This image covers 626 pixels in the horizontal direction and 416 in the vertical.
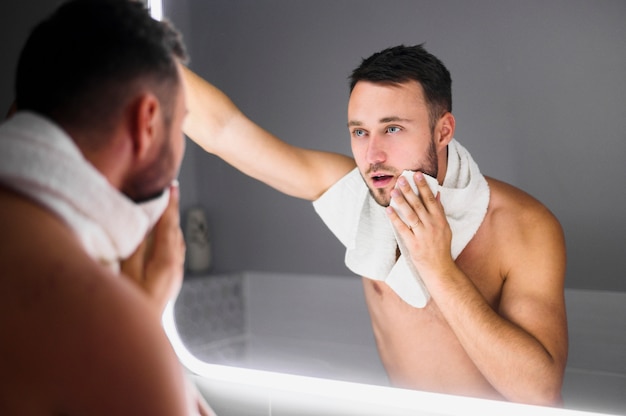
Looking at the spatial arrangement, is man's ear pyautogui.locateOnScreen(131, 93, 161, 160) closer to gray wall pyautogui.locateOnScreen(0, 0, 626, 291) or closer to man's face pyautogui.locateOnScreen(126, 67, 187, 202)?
man's face pyautogui.locateOnScreen(126, 67, 187, 202)

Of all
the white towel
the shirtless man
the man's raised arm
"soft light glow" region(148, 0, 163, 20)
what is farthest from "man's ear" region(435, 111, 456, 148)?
"soft light glow" region(148, 0, 163, 20)

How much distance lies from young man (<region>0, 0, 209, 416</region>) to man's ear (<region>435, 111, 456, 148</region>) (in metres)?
0.43

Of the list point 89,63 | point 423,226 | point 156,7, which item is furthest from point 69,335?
point 156,7

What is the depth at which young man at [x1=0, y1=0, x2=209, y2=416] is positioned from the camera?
1.77 ft

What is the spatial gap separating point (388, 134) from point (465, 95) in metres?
0.13

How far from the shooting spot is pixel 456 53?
993 millimetres

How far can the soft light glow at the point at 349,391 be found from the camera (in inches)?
38.4

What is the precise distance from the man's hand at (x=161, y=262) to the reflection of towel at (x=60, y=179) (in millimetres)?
223

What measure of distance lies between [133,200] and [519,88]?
575mm

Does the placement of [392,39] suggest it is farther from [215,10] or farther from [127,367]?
[127,367]

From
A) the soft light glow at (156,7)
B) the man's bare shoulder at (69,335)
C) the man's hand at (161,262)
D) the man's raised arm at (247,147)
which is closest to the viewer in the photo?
the man's bare shoulder at (69,335)

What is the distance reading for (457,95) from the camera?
3.25ft

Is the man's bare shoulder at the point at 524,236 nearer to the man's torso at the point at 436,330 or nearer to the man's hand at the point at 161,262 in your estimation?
the man's torso at the point at 436,330

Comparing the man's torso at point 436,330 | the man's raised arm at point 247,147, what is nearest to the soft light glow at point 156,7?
the man's raised arm at point 247,147
